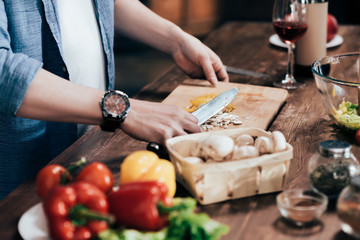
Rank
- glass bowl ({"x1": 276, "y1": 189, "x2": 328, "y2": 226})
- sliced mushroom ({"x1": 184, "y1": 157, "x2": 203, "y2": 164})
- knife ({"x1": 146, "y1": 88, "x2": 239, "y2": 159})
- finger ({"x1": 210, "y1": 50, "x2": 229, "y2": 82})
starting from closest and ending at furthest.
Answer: glass bowl ({"x1": 276, "y1": 189, "x2": 328, "y2": 226}) < sliced mushroom ({"x1": 184, "y1": 157, "x2": 203, "y2": 164}) < knife ({"x1": 146, "y1": 88, "x2": 239, "y2": 159}) < finger ({"x1": 210, "y1": 50, "x2": 229, "y2": 82})

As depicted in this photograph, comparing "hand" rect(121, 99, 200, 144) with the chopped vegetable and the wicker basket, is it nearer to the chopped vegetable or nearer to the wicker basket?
the wicker basket

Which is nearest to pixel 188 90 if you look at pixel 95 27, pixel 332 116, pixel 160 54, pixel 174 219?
pixel 95 27

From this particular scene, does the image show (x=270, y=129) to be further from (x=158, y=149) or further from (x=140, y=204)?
(x=140, y=204)

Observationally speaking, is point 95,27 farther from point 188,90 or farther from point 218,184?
point 218,184

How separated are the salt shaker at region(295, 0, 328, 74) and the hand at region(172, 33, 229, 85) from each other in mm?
325

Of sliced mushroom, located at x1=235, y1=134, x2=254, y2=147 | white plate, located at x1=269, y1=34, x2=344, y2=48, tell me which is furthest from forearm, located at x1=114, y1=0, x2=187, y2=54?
sliced mushroom, located at x1=235, y1=134, x2=254, y2=147

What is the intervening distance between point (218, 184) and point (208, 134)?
161 mm

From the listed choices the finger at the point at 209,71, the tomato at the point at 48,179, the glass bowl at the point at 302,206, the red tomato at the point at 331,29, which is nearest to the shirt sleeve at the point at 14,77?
the tomato at the point at 48,179

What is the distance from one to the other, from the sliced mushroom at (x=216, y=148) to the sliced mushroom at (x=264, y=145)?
0.07 m

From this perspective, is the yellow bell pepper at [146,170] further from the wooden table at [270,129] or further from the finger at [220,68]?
the finger at [220,68]

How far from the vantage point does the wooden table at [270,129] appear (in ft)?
3.11

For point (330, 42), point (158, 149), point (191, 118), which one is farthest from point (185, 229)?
point (330, 42)

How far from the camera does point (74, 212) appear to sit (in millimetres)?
821

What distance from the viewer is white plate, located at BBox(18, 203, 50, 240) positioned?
0.89 metres
